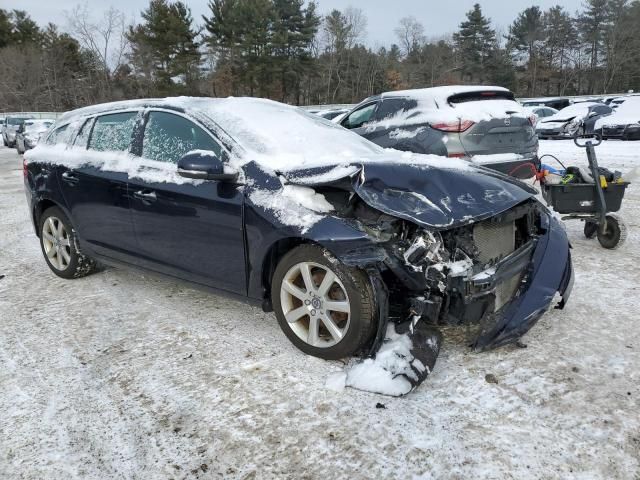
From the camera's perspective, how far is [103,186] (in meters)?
3.92

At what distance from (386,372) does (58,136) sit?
382cm

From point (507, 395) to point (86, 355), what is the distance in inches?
97.8

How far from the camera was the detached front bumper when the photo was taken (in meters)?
2.73

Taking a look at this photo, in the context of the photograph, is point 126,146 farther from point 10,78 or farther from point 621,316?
point 10,78

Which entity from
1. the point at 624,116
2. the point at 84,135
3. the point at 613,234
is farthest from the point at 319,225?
the point at 624,116

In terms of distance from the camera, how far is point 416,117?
689 centimetres

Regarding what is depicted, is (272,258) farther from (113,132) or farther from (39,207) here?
(39,207)

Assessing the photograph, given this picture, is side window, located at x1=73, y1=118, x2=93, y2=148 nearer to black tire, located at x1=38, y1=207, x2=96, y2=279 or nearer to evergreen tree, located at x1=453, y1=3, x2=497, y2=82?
black tire, located at x1=38, y1=207, x2=96, y2=279

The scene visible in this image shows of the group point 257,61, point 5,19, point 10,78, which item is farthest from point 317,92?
point 5,19

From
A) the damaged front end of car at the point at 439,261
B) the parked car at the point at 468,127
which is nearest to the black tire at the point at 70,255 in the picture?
the damaged front end of car at the point at 439,261

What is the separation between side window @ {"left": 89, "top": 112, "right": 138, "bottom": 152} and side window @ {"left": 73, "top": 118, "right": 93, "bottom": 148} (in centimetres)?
7

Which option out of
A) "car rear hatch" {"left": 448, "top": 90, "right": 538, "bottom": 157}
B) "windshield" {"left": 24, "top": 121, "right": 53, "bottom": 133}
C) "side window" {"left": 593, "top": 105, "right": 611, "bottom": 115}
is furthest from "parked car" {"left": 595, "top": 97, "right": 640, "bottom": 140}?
"windshield" {"left": 24, "top": 121, "right": 53, "bottom": 133}

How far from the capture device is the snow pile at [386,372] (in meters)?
2.58

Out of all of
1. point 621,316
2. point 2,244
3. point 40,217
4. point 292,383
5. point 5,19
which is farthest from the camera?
point 5,19
